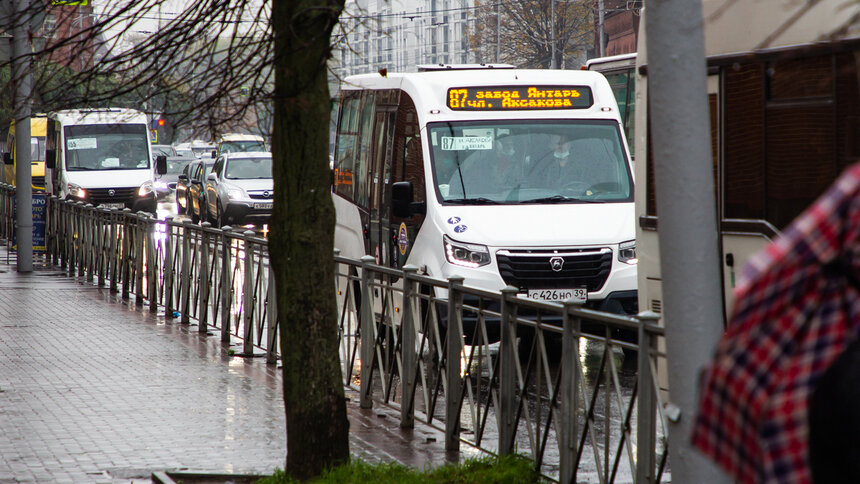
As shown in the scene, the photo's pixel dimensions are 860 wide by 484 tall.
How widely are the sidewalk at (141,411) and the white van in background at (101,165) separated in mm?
19533

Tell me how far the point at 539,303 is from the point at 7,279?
46.1 feet

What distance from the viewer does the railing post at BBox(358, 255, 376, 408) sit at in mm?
8578

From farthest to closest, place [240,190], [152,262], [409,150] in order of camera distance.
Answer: [240,190], [152,262], [409,150]

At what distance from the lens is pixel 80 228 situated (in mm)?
18625

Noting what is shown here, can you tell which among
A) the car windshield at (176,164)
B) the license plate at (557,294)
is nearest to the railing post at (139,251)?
the license plate at (557,294)

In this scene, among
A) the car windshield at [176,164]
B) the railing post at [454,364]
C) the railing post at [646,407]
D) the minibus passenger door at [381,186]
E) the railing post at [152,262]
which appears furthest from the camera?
the car windshield at [176,164]

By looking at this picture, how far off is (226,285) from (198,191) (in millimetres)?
23312

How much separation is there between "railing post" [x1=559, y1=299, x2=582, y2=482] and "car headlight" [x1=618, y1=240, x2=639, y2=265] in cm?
501

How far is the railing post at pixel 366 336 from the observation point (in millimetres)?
8578

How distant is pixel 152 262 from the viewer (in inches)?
569

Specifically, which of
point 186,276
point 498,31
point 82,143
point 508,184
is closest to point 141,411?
point 508,184

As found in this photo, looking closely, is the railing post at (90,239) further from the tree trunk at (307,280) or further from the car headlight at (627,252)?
the tree trunk at (307,280)

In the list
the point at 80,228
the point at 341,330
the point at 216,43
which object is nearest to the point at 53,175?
the point at 80,228

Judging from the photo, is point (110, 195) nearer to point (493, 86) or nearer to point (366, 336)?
point (493, 86)
